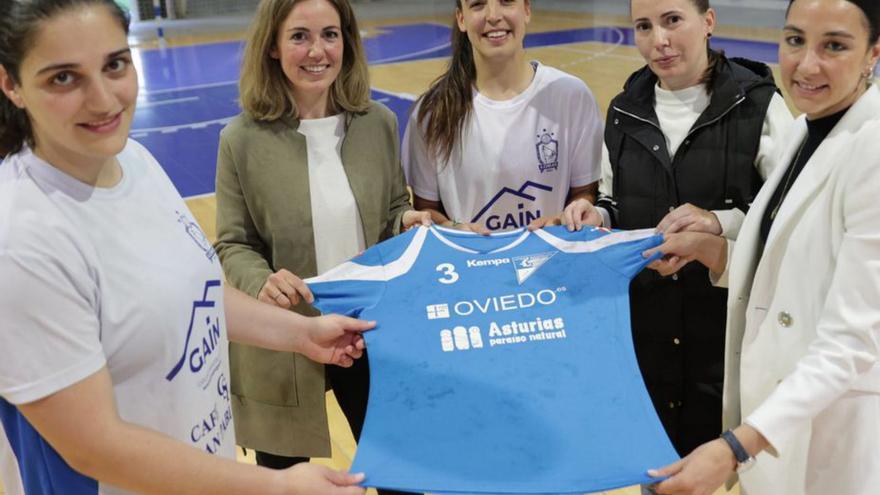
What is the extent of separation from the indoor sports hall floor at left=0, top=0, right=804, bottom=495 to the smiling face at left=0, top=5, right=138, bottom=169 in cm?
208

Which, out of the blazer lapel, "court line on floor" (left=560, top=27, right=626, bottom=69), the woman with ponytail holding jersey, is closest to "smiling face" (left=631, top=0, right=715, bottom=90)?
the woman with ponytail holding jersey

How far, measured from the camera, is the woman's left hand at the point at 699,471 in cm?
153

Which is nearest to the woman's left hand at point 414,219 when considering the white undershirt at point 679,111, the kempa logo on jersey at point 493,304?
the kempa logo on jersey at point 493,304

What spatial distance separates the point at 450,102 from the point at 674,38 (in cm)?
69

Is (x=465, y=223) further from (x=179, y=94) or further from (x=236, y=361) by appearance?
(x=179, y=94)

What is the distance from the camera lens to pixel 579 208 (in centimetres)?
233

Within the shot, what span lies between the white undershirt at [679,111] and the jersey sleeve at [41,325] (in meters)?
1.59

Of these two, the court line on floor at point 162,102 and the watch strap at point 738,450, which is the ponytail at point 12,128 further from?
the court line on floor at point 162,102

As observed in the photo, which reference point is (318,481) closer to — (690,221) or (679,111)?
(690,221)

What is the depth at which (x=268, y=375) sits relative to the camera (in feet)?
7.66

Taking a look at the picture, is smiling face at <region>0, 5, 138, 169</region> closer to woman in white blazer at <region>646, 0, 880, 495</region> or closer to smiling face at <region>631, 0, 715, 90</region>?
woman in white blazer at <region>646, 0, 880, 495</region>

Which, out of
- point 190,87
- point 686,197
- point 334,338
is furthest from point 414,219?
point 190,87


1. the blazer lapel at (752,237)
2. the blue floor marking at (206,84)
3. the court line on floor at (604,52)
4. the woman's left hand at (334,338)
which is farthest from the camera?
the court line on floor at (604,52)

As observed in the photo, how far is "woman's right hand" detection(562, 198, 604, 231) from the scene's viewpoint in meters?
2.29
